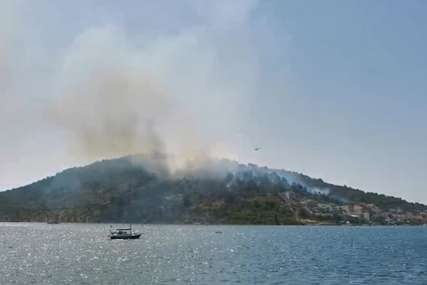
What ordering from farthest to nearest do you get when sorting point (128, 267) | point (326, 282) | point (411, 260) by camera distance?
1. point (411, 260)
2. point (128, 267)
3. point (326, 282)

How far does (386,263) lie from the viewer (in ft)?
449

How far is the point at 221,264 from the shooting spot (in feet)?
424

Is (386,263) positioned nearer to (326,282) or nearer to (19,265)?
(326,282)

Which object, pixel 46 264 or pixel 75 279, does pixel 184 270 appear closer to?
pixel 75 279

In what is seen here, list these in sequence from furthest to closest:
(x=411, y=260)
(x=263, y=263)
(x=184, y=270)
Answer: (x=411, y=260), (x=263, y=263), (x=184, y=270)

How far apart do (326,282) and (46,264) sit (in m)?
58.6

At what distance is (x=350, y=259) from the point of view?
150 meters

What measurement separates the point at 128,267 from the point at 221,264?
1898 cm

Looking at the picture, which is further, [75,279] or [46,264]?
[46,264]

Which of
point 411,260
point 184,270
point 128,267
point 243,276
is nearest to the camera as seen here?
point 243,276

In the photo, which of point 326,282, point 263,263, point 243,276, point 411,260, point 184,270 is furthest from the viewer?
point 411,260

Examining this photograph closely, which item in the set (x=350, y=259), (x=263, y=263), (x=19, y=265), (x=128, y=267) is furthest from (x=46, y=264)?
(x=350, y=259)

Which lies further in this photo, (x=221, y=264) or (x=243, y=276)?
(x=221, y=264)

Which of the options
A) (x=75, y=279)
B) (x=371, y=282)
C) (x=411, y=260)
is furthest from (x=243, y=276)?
(x=411, y=260)
